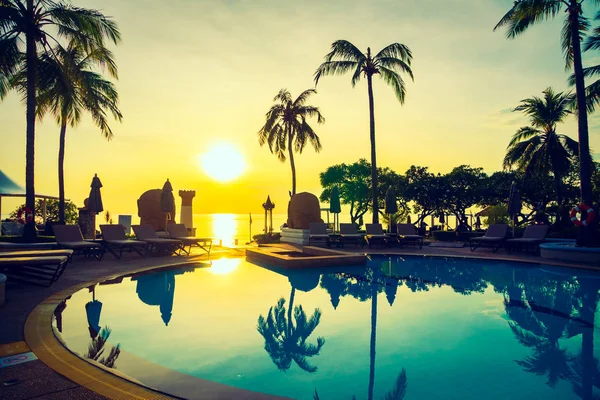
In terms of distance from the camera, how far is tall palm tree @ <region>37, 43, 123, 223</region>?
1277cm

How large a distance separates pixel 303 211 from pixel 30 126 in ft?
45.5

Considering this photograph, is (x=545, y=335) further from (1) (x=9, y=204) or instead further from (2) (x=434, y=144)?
(1) (x=9, y=204)

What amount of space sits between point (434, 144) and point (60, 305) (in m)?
17.4

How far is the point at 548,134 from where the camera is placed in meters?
25.2

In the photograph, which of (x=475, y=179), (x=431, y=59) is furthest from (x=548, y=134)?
(x=431, y=59)

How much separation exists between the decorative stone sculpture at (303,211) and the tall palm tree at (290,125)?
3.55 metres

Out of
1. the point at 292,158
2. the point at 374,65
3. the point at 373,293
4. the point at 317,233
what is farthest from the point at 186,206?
the point at 373,293

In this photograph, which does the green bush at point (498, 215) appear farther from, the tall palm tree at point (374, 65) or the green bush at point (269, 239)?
A: the green bush at point (269, 239)

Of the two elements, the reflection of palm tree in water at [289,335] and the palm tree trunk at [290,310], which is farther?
the palm tree trunk at [290,310]

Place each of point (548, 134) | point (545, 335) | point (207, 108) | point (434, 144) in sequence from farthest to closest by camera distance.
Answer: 1. point (548, 134)
2. point (434, 144)
3. point (207, 108)
4. point (545, 335)

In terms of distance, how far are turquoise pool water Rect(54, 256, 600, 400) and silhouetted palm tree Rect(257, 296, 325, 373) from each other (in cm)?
2

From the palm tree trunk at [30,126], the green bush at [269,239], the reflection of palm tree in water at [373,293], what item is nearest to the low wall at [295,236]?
the green bush at [269,239]

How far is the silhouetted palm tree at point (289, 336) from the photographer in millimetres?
4996

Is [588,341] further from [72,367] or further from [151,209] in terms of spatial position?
[151,209]
